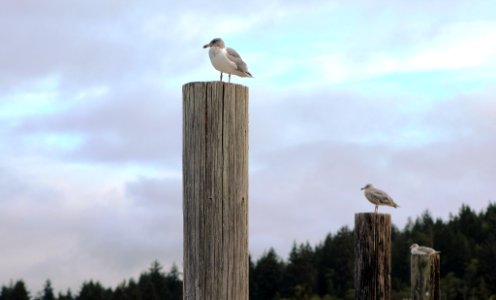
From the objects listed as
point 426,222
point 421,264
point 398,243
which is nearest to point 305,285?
point 398,243

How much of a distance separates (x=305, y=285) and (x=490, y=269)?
21.5 m

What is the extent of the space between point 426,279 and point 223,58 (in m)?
4.77

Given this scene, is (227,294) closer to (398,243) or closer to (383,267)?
(383,267)

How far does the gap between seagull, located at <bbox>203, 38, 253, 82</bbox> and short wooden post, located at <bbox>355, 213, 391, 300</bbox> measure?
377 centimetres

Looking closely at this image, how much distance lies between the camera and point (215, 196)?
6.11 m

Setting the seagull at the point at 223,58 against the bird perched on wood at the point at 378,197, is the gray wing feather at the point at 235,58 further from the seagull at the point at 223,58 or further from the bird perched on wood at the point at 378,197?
the bird perched on wood at the point at 378,197

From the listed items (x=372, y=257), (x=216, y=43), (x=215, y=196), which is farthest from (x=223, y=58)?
(x=372, y=257)

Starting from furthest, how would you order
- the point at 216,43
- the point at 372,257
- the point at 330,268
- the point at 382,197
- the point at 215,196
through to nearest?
the point at 330,268 < the point at 382,197 < the point at 372,257 < the point at 216,43 < the point at 215,196

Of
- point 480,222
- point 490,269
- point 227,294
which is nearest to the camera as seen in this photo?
point 227,294

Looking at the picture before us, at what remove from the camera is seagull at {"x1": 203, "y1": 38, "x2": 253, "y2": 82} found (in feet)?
31.2

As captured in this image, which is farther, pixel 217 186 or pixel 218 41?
pixel 218 41

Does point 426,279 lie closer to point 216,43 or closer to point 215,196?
point 216,43

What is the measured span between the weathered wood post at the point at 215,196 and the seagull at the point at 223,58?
3.30 meters

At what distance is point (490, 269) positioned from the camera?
86.8 metres
